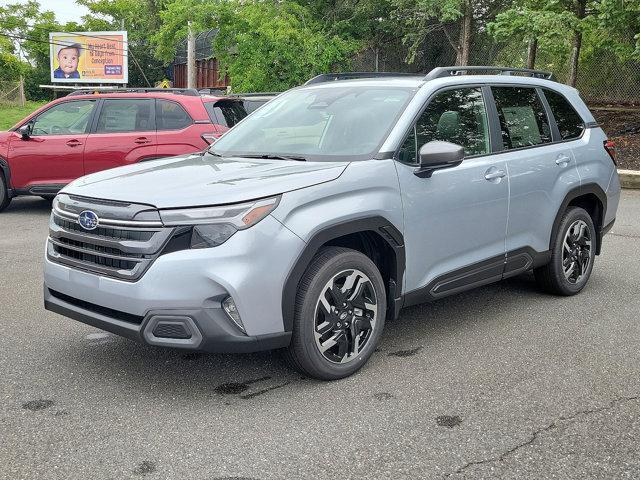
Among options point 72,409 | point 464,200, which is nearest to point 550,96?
point 464,200

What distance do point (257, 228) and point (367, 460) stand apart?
1.24 m

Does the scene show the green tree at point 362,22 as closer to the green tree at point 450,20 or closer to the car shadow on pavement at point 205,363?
the green tree at point 450,20

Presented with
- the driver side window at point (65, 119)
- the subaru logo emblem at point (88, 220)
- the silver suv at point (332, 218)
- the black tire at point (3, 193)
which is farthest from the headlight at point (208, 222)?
the black tire at point (3, 193)

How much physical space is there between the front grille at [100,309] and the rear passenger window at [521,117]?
2937 mm

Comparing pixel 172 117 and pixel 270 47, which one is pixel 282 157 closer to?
pixel 172 117

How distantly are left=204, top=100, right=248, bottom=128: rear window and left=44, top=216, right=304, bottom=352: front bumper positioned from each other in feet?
22.6

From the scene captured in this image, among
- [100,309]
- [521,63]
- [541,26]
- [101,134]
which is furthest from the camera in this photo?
[521,63]

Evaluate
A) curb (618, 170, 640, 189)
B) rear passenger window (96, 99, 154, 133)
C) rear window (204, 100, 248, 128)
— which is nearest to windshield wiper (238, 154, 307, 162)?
rear window (204, 100, 248, 128)

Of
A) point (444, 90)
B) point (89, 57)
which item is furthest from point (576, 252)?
point (89, 57)

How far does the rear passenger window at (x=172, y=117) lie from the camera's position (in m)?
10.2

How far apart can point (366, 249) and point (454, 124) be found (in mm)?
1161

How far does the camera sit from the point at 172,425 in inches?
137

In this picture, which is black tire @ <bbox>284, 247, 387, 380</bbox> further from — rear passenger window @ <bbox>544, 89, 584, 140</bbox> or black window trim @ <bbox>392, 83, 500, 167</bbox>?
rear passenger window @ <bbox>544, 89, 584, 140</bbox>

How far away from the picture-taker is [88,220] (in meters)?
3.78
